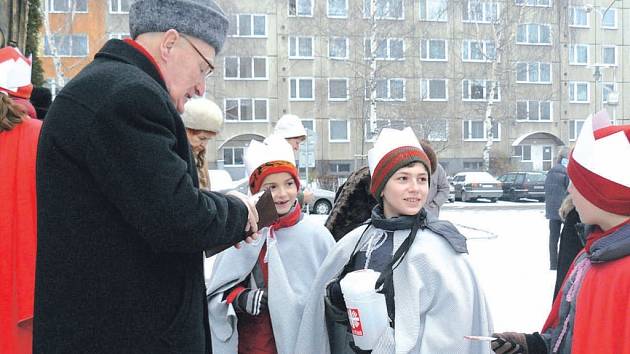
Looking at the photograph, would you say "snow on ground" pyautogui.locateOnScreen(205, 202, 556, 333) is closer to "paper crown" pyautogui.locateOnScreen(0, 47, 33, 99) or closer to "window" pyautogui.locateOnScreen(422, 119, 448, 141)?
"paper crown" pyautogui.locateOnScreen(0, 47, 33, 99)

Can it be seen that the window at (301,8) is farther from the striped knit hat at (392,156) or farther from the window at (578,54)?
the striped knit hat at (392,156)

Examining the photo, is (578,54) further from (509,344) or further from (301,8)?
(509,344)

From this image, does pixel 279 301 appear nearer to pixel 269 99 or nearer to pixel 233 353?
pixel 233 353

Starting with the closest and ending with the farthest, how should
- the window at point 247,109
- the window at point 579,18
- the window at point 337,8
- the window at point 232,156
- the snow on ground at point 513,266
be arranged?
the snow on ground at point 513,266, the window at point 337,8, the window at point 247,109, the window at point 232,156, the window at point 579,18

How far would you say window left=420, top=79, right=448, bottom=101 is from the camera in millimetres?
36969

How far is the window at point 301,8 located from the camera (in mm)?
35844

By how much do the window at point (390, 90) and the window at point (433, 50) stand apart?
2.80 meters

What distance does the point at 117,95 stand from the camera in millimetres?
1656

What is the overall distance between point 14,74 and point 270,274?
1.50m

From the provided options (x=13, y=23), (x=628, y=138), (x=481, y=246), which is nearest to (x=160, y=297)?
(x=628, y=138)

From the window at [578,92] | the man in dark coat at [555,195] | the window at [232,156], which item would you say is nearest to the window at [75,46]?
the window at [232,156]

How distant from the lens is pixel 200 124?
391 cm

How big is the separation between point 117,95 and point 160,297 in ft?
1.83

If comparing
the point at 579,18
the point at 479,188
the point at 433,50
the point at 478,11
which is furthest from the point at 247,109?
the point at 579,18
